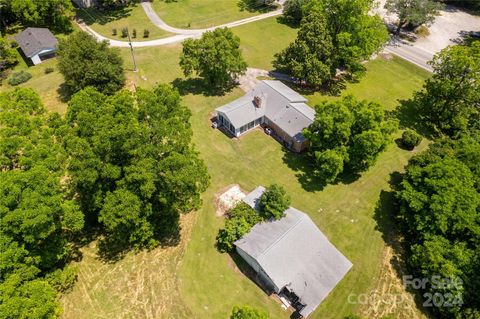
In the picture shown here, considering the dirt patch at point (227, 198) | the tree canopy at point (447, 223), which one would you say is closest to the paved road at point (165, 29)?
the dirt patch at point (227, 198)

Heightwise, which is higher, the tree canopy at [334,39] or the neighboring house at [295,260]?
the tree canopy at [334,39]

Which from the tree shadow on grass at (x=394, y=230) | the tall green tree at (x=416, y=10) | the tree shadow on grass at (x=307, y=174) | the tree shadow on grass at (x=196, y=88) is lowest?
the tree shadow on grass at (x=394, y=230)

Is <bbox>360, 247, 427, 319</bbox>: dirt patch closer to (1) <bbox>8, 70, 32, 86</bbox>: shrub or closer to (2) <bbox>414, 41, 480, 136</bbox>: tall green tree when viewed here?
(2) <bbox>414, 41, 480, 136</bbox>: tall green tree

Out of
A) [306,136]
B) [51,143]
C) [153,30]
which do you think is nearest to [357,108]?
[306,136]

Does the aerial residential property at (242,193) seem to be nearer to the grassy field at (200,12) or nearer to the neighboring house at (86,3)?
the grassy field at (200,12)

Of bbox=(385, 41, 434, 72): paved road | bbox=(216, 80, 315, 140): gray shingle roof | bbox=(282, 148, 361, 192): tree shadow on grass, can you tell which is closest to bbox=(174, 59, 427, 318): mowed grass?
bbox=(282, 148, 361, 192): tree shadow on grass

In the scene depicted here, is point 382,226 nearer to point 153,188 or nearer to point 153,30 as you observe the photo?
point 153,188
